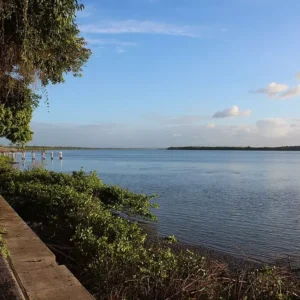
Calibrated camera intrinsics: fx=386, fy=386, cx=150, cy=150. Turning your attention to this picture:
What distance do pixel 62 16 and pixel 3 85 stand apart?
18.4 feet

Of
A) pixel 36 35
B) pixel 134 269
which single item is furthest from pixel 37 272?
pixel 36 35

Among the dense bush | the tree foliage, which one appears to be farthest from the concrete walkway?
the tree foliage

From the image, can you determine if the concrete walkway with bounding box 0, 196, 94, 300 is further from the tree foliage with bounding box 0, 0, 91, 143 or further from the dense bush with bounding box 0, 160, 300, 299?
the tree foliage with bounding box 0, 0, 91, 143

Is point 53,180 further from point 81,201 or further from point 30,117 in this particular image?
point 30,117

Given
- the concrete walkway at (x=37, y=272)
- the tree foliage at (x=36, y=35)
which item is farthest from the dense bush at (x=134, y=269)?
the tree foliage at (x=36, y=35)

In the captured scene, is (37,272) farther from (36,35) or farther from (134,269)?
(36,35)

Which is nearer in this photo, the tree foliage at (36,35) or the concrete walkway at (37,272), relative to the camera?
the concrete walkway at (37,272)

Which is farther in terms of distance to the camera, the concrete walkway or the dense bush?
the dense bush

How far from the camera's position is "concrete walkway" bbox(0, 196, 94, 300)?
4680mm

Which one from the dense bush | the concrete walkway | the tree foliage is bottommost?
the dense bush

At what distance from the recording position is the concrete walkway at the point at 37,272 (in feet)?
15.4

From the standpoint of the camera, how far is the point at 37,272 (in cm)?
538

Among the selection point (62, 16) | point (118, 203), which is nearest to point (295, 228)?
point (118, 203)

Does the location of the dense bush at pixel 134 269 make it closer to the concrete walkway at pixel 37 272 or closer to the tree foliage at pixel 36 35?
the concrete walkway at pixel 37 272
